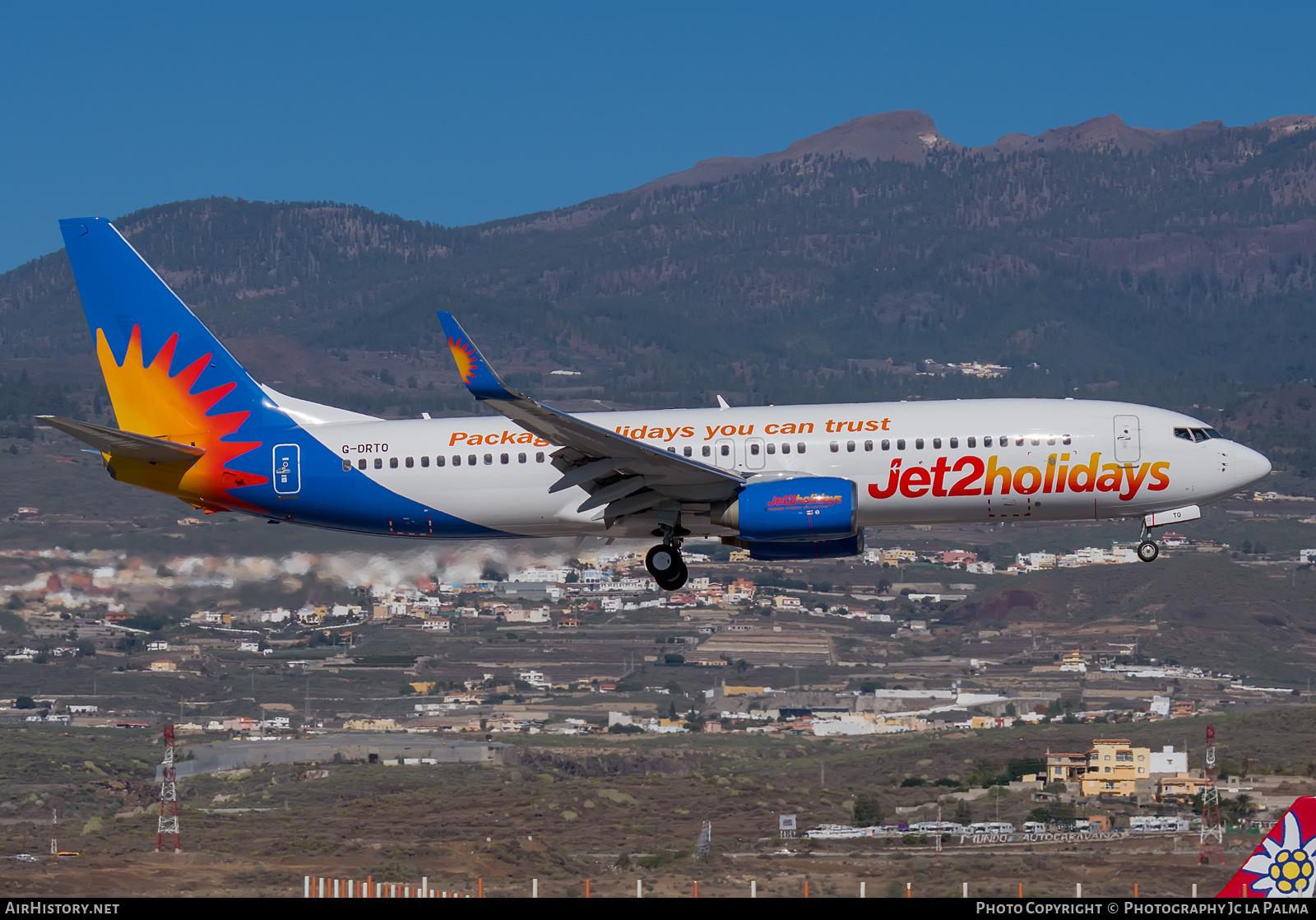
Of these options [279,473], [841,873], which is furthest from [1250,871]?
[841,873]

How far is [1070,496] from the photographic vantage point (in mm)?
44781

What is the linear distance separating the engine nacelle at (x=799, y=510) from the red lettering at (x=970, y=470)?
2815 mm

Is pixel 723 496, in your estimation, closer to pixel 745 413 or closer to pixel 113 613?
pixel 745 413

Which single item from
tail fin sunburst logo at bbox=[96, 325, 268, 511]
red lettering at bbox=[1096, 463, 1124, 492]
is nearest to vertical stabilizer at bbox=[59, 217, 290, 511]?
tail fin sunburst logo at bbox=[96, 325, 268, 511]

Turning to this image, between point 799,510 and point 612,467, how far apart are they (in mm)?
5068

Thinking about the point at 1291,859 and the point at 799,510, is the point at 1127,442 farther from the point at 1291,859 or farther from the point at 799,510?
the point at 1291,859

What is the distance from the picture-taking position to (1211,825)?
7825 centimetres

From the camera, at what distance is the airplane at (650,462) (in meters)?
44.2

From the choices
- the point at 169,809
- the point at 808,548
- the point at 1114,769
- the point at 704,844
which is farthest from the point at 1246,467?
the point at 169,809

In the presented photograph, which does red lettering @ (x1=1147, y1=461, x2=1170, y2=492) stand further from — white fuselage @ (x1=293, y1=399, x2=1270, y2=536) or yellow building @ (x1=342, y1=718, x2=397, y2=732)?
yellow building @ (x1=342, y1=718, x2=397, y2=732)

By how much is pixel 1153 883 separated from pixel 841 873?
12.9 metres

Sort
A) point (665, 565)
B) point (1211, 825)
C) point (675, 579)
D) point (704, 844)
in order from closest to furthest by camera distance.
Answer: point (665, 565), point (675, 579), point (704, 844), point (1211, 825)

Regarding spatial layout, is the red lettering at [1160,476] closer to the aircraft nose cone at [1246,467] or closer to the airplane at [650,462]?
the airplane at [650,462]

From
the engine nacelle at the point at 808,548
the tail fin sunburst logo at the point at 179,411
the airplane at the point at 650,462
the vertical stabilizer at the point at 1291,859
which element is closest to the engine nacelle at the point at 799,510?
the airplane at the point at 650,462
